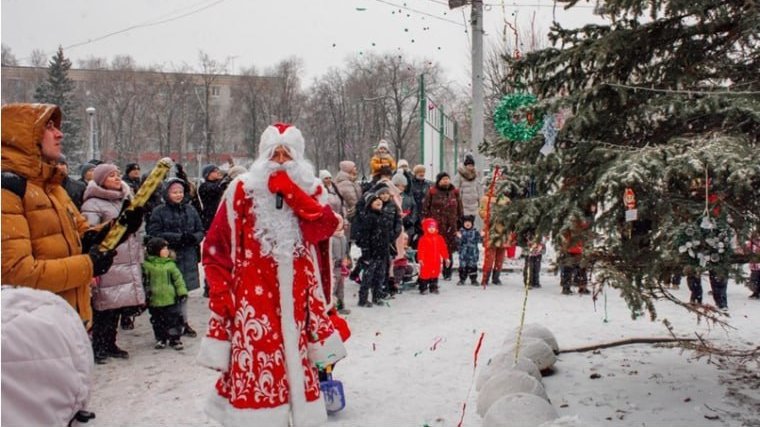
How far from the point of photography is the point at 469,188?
1194 centimetres

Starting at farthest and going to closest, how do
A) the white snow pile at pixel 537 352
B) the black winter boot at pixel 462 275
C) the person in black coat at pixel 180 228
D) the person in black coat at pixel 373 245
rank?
the black winter boot at pixel 462 275 → the person in black coat at pixel 373 245 → the person in black coat at pixel 180 228 → the white snow pile at pixel 537 352

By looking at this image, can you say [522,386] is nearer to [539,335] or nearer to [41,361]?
[539,335]

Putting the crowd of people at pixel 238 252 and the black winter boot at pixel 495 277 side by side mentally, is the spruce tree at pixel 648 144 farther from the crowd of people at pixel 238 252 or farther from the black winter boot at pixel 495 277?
the black winter boot at pixel 495 277

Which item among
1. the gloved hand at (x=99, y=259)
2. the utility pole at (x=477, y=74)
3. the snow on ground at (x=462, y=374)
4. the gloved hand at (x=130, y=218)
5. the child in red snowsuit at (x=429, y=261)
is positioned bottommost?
the snow on ground at (x=462, y=374)

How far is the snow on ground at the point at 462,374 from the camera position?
477 cm

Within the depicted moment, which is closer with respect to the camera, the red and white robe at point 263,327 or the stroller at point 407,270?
the red and white robe at point 263,327

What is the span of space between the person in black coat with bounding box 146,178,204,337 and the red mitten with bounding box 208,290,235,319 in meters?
3.57

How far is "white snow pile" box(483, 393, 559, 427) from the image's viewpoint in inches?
154

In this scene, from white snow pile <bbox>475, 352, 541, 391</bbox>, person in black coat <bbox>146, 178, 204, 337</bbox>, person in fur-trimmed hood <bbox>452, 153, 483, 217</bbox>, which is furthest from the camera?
person in fur-trimmed hood <bbox>452, 153, 483, 217</bbox>

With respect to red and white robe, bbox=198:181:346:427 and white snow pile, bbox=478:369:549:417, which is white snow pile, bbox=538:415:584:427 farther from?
red and white robe, bbox=198:181:346:427

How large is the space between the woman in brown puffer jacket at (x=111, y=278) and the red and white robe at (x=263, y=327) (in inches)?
110

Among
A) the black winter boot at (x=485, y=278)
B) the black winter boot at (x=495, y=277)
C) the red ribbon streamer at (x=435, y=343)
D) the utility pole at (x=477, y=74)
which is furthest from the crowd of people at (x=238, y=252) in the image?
the utility pole at (x=477, y=74)

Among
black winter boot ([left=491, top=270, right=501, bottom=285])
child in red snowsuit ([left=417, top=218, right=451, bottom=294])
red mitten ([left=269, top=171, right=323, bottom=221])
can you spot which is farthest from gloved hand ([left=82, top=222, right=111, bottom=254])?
black winter boot ([left=491, top=270, right=501, bottom=285])

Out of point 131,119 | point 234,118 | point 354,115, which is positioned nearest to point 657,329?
point 354,115
